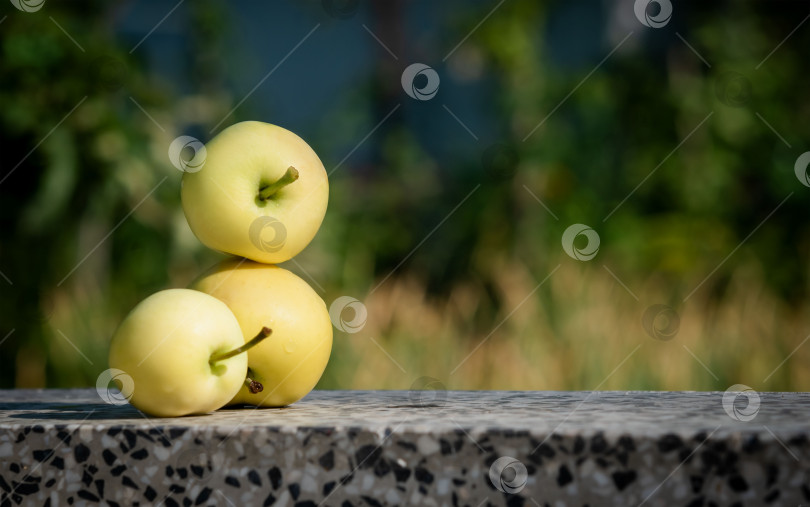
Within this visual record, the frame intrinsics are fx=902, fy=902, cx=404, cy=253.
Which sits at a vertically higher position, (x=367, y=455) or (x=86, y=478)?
(x=367, y=455)

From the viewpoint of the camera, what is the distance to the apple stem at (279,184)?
133 centimetres

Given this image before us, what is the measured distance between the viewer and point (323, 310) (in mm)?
1376

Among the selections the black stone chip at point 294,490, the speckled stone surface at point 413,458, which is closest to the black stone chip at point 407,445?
the speckled stone surface at point 413,458

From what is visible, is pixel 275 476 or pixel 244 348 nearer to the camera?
pixel 275 476

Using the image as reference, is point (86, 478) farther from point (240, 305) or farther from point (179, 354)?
point (240, 305)

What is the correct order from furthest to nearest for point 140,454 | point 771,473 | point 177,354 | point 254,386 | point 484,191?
point 484,191, point 254,386, point 177,354, point 140,454, point 771,473

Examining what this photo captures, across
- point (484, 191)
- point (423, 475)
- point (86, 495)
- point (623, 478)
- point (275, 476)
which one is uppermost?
point (484, 191)

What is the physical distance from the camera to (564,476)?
3.18 feet

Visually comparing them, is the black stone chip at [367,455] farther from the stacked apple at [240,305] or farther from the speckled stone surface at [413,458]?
the stacked apple at [240,305]

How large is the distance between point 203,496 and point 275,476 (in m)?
0.09

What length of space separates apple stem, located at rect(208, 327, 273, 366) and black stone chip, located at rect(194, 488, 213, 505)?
20 centimetres

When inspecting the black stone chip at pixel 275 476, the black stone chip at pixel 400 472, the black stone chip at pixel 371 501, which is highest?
the black stone chip at pixel 400 472

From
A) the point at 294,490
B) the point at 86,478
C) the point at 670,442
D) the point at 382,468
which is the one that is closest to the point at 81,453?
the point at 86,478

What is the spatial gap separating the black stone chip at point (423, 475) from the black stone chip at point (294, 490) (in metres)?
0.14
